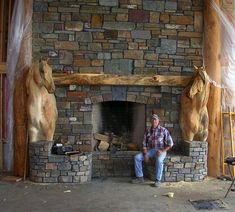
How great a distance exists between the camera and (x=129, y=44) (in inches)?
240

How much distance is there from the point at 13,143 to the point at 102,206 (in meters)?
2.31

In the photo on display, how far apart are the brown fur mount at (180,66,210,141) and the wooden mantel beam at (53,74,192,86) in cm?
25

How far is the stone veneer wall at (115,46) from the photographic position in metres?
5.97

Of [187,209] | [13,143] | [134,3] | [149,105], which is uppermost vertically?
[134,3]

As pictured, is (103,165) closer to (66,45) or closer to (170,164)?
(170,164)

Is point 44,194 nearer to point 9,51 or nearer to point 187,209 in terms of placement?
point 187,209

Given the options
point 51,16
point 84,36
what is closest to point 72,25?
point 84,36

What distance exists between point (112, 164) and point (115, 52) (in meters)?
1.91

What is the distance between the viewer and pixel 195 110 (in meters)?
6.00

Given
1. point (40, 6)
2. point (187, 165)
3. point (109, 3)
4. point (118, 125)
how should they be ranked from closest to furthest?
point (187, 165) → point (40, 6) → point (109, 3) → point (118, 125)

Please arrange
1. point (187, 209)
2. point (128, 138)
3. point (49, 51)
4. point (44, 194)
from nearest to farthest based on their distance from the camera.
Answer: point (187, 209) < point (44, 194) < point (49, 51) < point (128, 138)

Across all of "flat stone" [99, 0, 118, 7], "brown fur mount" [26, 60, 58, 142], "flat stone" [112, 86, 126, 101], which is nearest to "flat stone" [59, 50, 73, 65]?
"brown fur mount" [26, 60, 58, 142]

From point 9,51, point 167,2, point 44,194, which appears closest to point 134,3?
point 167,2

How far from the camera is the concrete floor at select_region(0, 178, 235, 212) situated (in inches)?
175
